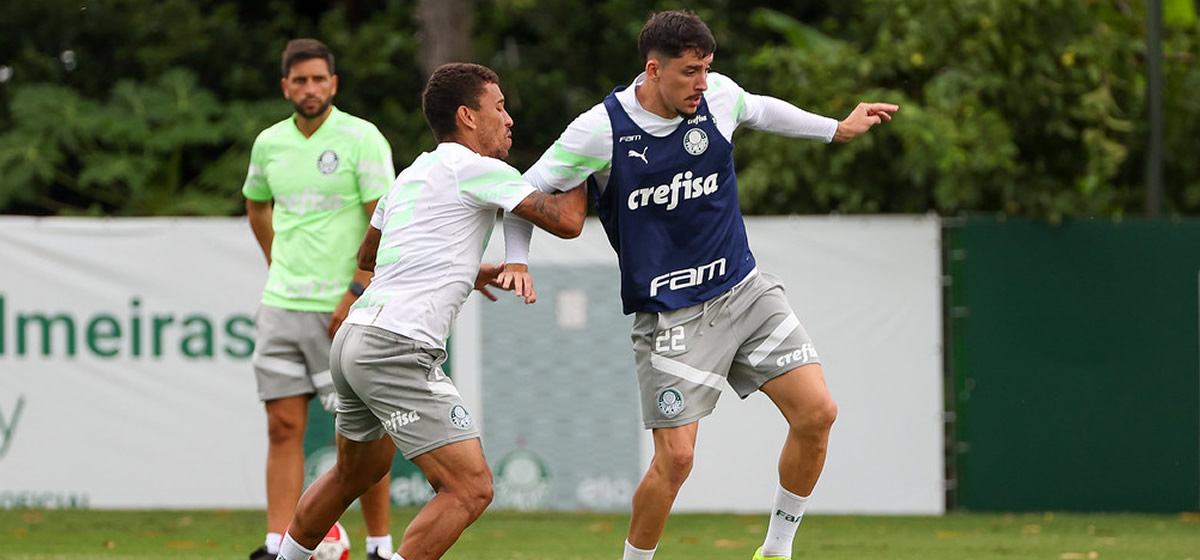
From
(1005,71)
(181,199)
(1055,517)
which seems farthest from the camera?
(181,199)

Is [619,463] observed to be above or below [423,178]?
below

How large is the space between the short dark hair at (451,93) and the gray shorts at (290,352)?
1832 mm

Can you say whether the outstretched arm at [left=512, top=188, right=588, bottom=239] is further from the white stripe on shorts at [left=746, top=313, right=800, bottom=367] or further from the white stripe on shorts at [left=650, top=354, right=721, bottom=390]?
the white stripe on shorts at [left=746, top=313, right=800, bottom=367]

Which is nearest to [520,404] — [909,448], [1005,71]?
[909,448]

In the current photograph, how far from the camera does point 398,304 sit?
5316 mm

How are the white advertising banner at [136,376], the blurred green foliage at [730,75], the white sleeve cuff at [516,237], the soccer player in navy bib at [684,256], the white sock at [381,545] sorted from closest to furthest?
the white sleeve cuff at [516,237] < the soccer player in navy bib at [684,256] < the white sock at [381,545] < the white advertising banner at [136,376] < the blurred green foliage at [730,75]

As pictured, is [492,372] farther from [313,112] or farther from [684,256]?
[684,256]

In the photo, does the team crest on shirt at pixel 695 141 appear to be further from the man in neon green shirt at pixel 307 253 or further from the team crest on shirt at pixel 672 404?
the man in neon green shirt at pixel 307 253

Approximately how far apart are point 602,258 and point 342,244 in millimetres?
3266

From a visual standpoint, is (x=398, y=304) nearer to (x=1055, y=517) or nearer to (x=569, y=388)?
(x=569, y=388)

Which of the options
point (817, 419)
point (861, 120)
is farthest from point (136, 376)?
point (861, 120)

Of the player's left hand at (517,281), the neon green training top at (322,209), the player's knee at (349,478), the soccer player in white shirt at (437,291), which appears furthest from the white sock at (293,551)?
the neon green training top at (322,209)

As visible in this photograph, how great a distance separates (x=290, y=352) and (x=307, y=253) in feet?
1.37

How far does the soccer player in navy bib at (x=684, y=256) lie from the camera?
569 cm
